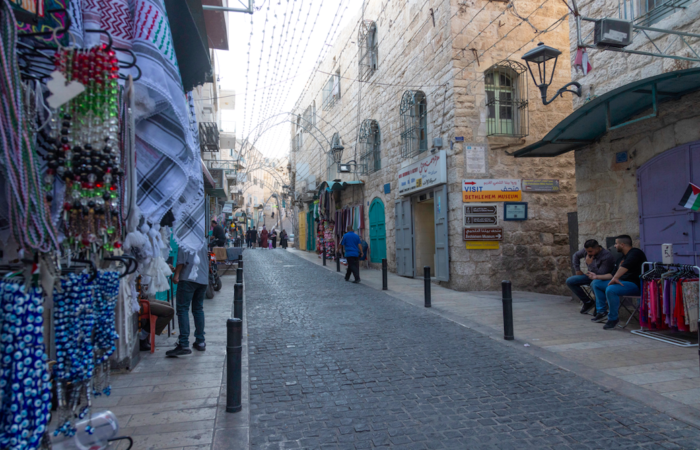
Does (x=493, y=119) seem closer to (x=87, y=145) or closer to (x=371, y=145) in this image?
(x=371, y=145)

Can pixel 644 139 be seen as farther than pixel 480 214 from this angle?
No

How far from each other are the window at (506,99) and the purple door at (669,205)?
4.70 m

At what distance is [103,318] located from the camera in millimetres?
2379

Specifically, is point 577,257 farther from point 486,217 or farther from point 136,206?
point 136,206

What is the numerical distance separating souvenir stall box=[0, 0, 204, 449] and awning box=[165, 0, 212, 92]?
30.8 inches

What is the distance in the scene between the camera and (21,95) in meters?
1.89

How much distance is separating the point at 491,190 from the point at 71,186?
10477 millimetres

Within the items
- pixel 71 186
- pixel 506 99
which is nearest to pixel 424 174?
pixel 506 99

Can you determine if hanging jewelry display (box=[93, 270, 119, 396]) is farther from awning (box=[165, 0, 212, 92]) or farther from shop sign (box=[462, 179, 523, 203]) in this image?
shop sign (box=[462, 179, 523, 203])

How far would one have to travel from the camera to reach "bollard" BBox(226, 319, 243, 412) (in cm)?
396

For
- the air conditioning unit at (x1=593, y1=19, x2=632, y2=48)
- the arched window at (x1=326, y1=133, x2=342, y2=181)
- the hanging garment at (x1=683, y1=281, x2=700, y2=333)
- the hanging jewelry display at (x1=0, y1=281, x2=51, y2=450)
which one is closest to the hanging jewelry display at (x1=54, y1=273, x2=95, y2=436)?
the hanging jewelry display at (x1=0, y1=281, x2=51, y2=450)

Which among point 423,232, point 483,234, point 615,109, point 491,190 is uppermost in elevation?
point 615,109

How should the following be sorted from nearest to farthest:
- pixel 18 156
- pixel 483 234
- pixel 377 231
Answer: pixel 18 156
pixel 483 234
pixel 377 231

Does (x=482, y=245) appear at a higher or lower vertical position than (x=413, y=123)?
lower
